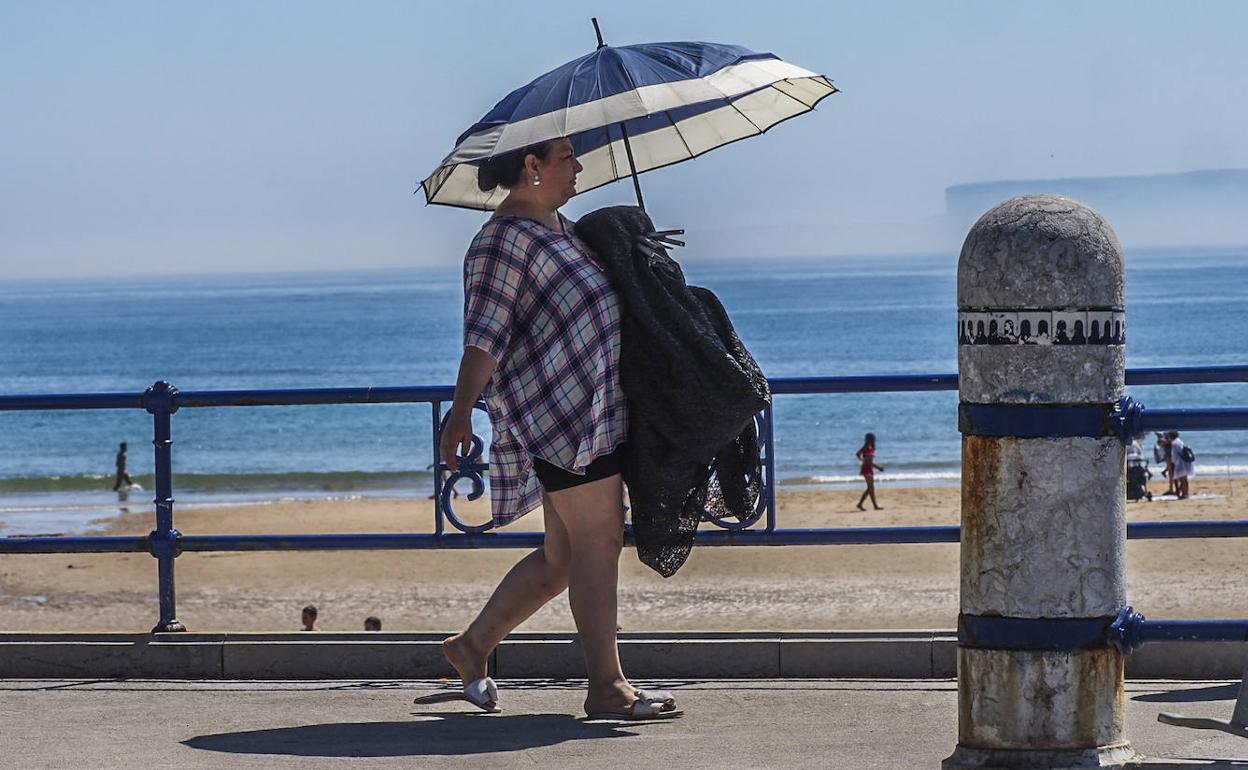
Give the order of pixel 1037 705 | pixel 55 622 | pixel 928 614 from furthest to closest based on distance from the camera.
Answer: pixel 55 622, pixel 928 614, pixel 1037 705

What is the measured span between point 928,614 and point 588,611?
475 inches

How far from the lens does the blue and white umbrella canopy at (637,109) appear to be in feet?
17.1

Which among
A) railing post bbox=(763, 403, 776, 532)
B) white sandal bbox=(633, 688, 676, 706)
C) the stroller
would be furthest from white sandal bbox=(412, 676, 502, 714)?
the stroller

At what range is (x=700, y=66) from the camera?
5.50 m

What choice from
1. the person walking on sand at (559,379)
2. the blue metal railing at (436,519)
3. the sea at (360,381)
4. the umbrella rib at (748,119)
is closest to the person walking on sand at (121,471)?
the sea at (360,381)

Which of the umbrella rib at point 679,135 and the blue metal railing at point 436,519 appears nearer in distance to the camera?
the blue metal railing at point 436,519

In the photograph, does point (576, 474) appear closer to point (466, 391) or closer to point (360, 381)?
point (466, 391)

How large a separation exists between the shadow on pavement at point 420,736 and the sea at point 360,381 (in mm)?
12226

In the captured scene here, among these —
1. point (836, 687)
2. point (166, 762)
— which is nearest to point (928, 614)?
point (836, 687)

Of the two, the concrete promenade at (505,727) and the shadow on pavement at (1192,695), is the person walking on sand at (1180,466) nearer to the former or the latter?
the shadow on pavement at (1192,695)

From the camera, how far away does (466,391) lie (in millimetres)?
5098

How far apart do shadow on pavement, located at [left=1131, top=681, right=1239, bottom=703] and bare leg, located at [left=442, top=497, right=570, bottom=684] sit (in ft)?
5.80

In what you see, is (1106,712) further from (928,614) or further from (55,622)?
(55,622)

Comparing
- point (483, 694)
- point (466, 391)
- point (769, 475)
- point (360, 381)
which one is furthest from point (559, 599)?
point (360, 381)
